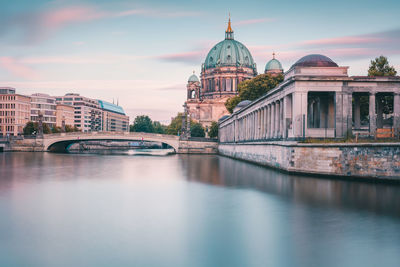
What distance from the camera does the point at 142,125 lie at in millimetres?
185500

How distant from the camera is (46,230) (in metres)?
14.3

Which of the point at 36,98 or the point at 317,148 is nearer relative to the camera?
the point at 317,148

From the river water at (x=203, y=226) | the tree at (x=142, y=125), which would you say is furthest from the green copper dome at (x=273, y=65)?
the river water at (x=203, y=226)

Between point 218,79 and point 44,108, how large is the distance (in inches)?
2541

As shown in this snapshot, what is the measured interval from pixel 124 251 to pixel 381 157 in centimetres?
Answer: 1936

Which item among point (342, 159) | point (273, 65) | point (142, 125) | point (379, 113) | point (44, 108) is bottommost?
point (342, 159)

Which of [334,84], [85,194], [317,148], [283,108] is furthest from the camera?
[283,108]

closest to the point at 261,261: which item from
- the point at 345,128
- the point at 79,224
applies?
the point at 79,224

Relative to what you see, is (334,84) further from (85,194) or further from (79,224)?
(79,224)

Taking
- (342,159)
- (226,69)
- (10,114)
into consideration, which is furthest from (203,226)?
(226,69)

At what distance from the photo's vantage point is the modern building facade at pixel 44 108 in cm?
14800

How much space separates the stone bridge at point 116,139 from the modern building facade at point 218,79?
59.0 metres

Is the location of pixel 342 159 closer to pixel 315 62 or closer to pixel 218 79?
pixel 315 62

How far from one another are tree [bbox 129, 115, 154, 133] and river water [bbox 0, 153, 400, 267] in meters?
160
